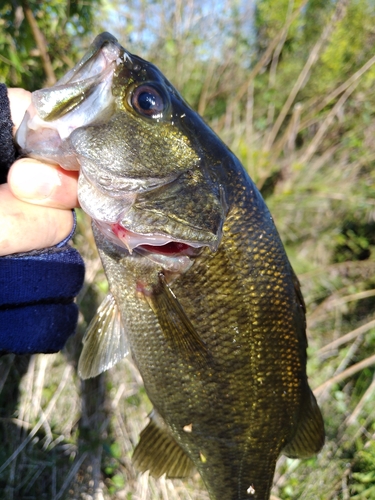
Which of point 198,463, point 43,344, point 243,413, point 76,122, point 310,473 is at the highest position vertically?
point 76,122

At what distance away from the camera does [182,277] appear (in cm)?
127

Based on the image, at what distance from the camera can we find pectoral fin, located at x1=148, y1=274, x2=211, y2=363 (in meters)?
1.25

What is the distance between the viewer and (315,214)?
14.1ft

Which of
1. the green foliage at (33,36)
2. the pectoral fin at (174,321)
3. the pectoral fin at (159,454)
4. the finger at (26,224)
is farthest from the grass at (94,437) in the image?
the pectoral fin at (174,321)

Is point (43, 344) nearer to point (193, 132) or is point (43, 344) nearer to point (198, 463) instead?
point (198, 463)

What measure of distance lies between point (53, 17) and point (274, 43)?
2.29 m

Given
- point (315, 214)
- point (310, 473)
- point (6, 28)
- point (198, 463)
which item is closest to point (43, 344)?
point (198, 463)

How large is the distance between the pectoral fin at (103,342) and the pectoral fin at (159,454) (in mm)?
366

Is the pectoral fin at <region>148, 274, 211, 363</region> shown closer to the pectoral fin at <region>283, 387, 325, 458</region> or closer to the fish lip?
the fish lip

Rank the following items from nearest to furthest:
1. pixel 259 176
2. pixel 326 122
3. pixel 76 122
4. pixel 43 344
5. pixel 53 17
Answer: pixel 76 122, pixel 43 344, pixel 53 17, pixel 259 176, pixel 326 122

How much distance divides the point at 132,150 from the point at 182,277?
0.46 m

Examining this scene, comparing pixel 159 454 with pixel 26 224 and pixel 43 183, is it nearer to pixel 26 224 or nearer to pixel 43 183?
pixel 26 224

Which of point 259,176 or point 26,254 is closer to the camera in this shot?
point 26,254

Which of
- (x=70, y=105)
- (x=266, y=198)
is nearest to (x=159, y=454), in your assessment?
(x=70, y=105)
